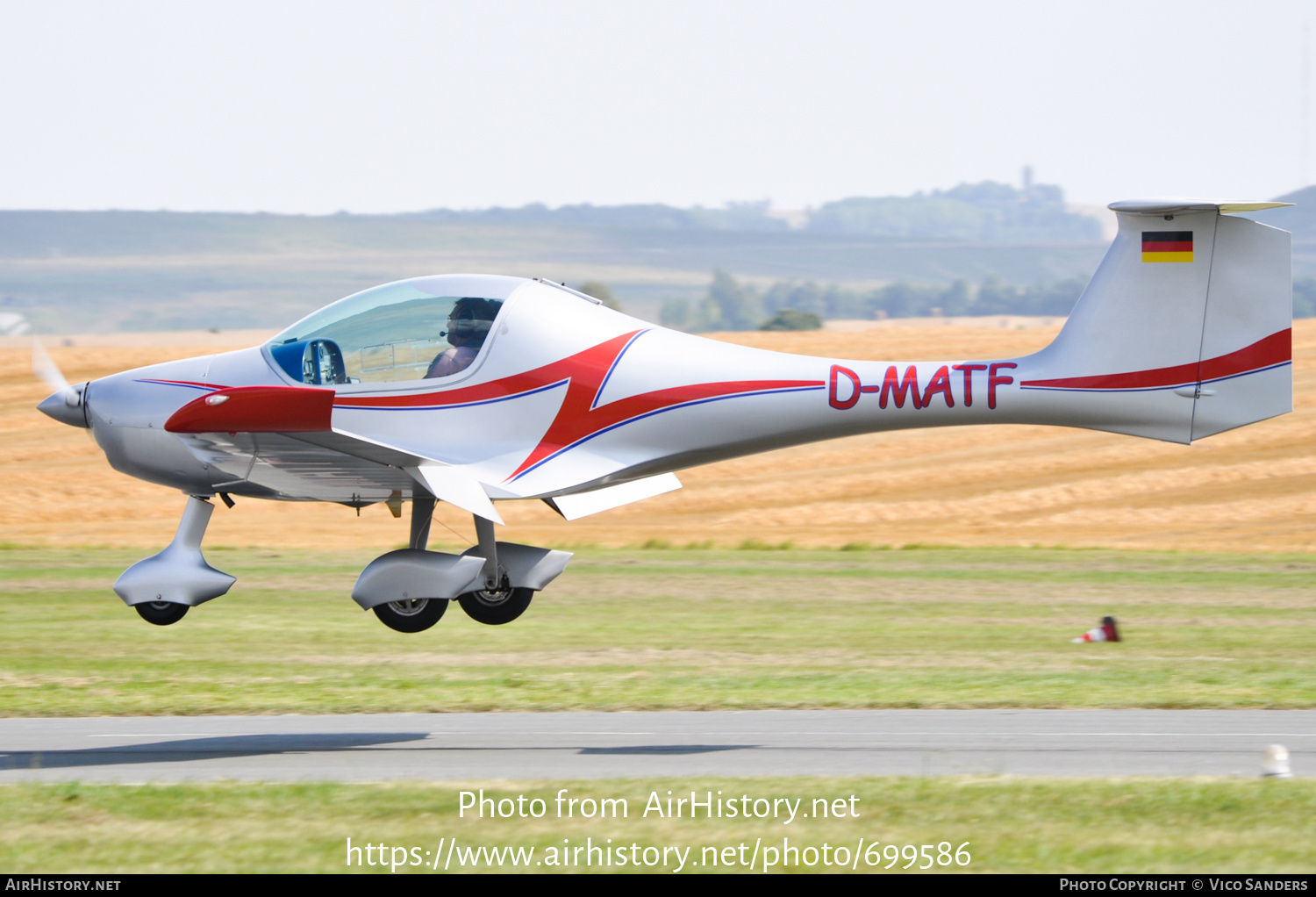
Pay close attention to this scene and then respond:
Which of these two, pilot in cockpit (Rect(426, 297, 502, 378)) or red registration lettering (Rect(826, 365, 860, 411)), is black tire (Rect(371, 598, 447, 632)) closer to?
pilot in cockpit (Rect(426, 297, 502, 378))

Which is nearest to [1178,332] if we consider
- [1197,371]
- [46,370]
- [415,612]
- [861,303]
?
[1197,371]

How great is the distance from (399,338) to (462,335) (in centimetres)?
53

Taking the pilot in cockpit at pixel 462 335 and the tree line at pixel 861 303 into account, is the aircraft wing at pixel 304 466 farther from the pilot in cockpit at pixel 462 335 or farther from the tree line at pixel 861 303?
the tree line at pixel 861 303

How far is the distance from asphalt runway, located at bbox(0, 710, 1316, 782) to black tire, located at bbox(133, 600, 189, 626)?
4.88 feet

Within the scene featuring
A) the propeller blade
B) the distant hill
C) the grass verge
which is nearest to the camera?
the propeller blade

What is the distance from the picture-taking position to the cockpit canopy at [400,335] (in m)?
12.4

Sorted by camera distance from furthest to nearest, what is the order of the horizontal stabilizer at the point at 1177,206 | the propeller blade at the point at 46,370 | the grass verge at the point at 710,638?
the grass verge at the point at 710,638 → the propeller blade at the point at 46,370 → the horizontal stabilizer at the point at 1177,206

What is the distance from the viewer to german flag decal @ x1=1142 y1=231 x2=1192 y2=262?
38.3ft

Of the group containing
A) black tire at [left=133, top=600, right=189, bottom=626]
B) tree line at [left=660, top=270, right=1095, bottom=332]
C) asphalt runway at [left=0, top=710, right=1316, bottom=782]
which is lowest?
tree line at [left=660, top=270, right=1095, bottom=332]

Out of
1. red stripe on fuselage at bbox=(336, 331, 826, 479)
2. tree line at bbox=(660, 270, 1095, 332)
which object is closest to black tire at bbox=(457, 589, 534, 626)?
red stripe on fuselage at bbox=(336, 331, 826, 479)

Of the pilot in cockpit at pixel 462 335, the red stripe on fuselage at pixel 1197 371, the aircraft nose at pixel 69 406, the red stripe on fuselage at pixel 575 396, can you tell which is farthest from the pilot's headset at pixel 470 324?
the red stripe on fuselage at pixel 1197 371

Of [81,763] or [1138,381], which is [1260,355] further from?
[81,763]

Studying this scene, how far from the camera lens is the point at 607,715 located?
1639 centimetres

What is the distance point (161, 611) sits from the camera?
40.0ft
